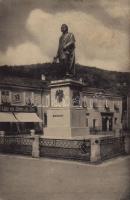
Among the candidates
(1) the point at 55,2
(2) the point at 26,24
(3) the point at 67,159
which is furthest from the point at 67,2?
(3) the point at 67,159

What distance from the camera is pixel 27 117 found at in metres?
2.94

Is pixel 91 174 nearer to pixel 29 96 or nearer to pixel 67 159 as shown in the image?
pixel 67 159

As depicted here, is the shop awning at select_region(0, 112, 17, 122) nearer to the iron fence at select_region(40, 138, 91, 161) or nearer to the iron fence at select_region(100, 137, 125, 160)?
the iron fence at select_region(40, 138, 91, 161)

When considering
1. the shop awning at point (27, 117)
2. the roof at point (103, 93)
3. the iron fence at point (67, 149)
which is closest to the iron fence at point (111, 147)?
the iron fence at point (67, 149)

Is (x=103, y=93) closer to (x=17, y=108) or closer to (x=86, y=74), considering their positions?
(x=86, y=74)

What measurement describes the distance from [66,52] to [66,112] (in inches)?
24.3

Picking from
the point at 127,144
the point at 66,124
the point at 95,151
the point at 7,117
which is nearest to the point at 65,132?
the point at 66,124

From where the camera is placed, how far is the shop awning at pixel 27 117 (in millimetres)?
2923

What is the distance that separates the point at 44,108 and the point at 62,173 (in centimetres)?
53

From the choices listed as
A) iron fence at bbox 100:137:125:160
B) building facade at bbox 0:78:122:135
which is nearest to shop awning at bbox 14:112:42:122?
building facade at bbox 0:78:122:135

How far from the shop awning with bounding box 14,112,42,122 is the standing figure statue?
400 millimetres

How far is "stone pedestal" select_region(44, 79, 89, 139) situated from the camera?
10.0 ft

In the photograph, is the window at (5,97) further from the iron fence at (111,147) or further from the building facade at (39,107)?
the iron fence at (111,147)

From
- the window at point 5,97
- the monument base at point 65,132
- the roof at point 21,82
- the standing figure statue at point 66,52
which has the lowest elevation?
the monument base at point 65,132
